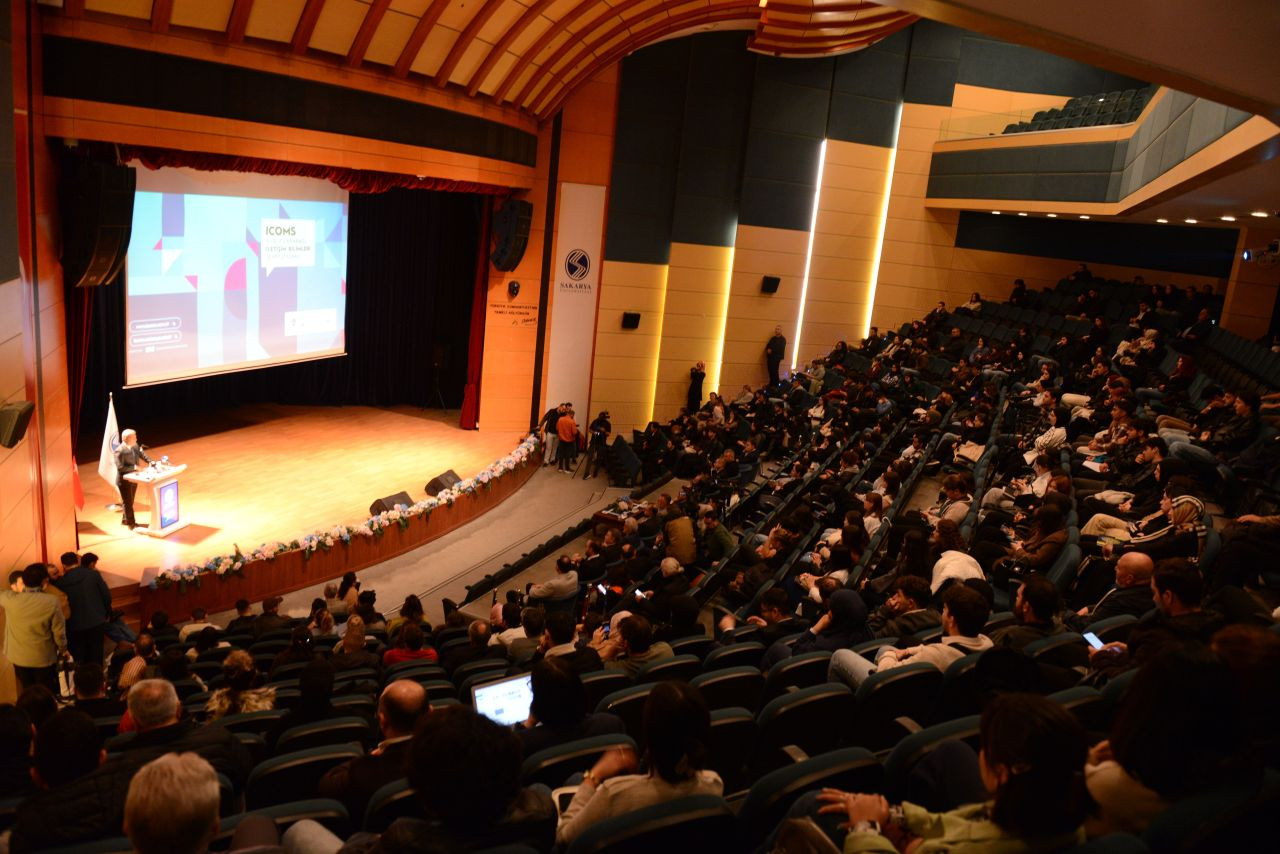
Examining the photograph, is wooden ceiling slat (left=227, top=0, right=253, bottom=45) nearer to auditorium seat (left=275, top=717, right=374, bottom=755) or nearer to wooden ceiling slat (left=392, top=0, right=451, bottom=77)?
wooden ceiling slat (left=392, top=0, right=451, bottom=77)

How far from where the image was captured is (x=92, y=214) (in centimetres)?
813

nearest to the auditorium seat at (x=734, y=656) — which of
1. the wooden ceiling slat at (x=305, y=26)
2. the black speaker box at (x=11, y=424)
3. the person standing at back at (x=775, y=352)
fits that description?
the black speaker box at (x=11, y=424)

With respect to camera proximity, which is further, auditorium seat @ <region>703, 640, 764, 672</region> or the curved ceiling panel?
the curved ceiling panel

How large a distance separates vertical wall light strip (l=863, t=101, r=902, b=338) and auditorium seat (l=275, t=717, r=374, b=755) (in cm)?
1635

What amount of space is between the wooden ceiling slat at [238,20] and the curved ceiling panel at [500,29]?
11 mm

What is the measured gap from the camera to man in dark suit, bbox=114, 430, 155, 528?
374 inches

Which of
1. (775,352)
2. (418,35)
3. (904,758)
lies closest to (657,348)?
(775,352)

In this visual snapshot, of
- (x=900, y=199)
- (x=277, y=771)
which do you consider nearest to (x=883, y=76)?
(x=900, y=199)

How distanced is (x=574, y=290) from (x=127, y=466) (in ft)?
28.3

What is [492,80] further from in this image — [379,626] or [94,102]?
[379,626]

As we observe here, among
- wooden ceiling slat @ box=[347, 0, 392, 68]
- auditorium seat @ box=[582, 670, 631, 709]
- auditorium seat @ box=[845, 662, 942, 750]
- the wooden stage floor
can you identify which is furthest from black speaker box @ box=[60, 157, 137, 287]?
auditorium seat @ box=[845, 662, 942, 750]

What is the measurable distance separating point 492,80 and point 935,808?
12.6 m

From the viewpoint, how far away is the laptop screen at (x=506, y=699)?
11.0 ft

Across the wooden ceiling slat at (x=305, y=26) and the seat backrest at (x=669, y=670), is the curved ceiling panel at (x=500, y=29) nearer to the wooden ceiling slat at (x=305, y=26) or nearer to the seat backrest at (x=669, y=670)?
the wooden ceiling slat at (x=305, y=26)
